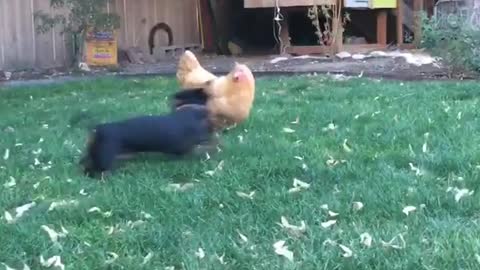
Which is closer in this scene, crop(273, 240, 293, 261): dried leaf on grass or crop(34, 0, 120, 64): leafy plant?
crop(273, 240, 293, 261): dried leaf on grass

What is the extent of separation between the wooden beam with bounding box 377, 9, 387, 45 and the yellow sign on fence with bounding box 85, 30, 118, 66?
3.99 metres

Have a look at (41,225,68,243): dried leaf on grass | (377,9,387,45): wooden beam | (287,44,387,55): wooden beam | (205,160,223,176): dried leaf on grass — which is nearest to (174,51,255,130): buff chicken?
(205,160,223,176): dried leaf on grass

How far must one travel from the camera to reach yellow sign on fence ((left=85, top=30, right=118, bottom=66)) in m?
12.5

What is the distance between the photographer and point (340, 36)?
12570 mm

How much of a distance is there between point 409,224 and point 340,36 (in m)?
9.45

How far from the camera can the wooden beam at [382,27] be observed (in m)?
13.2

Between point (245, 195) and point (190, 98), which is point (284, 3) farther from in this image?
point (245, 195)

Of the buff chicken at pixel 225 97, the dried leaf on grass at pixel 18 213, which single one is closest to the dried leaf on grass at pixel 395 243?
the dried leaf on grass at pixel 18 213

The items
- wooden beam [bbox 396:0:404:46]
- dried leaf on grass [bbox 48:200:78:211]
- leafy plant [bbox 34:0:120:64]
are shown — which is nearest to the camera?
dried leaf on grass [bbox 48:200:78:211]

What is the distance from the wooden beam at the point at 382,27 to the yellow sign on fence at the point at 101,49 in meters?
3.99

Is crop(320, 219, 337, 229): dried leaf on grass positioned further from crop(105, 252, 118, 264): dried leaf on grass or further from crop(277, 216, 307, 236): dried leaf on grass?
crop(105, 252, 118, 264): dried leaf on grass

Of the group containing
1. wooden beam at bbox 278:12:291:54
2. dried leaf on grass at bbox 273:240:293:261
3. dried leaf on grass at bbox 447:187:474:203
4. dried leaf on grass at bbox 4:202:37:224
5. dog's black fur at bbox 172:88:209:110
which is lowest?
dried leaf on grass at bbox 273:240:293:261

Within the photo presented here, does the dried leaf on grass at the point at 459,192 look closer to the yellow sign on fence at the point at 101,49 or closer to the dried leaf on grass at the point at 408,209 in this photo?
the dried leaf on grass at the point at 408,209

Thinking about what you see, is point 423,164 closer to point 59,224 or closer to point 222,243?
point 222,243
